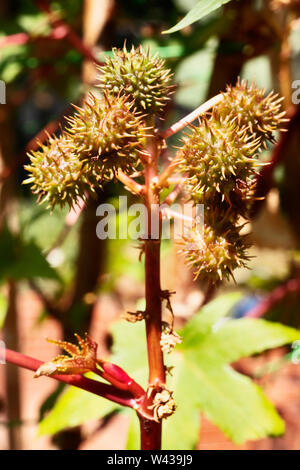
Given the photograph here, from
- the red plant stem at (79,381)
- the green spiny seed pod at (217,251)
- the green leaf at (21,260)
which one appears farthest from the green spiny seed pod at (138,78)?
the green leaf at (21,260)

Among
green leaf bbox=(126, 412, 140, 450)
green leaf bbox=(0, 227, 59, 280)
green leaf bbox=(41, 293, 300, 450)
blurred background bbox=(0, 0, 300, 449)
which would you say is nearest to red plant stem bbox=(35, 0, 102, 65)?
blurred background bbox=(0, 0, 300, 449)

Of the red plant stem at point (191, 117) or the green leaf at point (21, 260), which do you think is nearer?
the red plant stem at point (191, 117)

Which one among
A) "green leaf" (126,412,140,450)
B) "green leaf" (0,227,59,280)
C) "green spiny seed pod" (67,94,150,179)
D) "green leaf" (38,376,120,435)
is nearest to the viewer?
"green spiny seed pod" (67,94,150,179)

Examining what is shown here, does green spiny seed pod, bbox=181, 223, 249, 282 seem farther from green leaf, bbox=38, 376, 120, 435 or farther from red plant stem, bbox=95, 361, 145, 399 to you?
green leaf, bbox=38, 376, 120, 435

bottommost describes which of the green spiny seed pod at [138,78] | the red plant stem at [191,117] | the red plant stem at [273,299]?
the red plant stem at [273,299]

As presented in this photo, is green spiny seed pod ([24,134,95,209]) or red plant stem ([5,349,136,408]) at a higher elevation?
green spiny seed pod ([24,134,95,209])

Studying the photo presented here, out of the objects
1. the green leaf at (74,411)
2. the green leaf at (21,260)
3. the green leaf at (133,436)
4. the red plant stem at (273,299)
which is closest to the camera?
the green leaf at (133,436)

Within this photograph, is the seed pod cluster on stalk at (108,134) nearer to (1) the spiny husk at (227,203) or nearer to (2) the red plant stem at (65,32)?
(1) the spiny husk at (227,203)

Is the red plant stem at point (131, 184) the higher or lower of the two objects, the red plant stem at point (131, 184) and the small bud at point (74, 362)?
the higher
